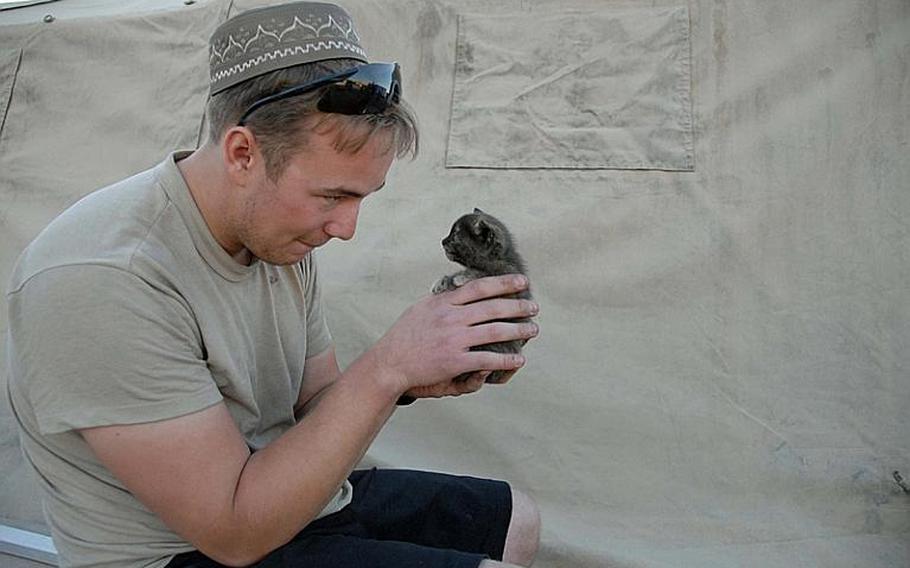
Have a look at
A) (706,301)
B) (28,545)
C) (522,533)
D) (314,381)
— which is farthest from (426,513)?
(28,545)

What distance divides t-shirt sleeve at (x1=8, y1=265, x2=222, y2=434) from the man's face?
22 cm

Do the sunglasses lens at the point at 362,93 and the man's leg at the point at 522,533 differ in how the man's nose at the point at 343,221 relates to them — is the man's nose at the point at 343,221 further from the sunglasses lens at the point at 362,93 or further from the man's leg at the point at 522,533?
the man's leg at the point at 522,533

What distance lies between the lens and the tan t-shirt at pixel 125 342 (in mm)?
1324

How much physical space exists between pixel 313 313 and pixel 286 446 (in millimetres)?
509

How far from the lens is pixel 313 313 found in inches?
75.3

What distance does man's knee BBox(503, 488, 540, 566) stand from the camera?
1.89 meters

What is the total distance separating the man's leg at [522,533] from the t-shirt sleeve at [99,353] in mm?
792

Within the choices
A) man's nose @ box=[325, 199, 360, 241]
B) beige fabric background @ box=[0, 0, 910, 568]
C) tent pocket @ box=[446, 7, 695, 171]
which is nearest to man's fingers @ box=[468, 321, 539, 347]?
man's nose @ box=[325, 199, 360, 241]

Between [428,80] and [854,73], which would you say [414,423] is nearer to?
[428,80]

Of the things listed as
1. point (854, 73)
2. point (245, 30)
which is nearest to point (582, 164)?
point (854, 73)

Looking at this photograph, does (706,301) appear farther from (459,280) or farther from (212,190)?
(212,190)

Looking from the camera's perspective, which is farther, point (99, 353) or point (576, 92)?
point (576, 92)

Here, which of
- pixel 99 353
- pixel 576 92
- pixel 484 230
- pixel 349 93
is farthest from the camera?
pixel 576 92

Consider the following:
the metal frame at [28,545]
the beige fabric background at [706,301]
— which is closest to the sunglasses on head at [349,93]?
the beige fabric background at [706,301]
